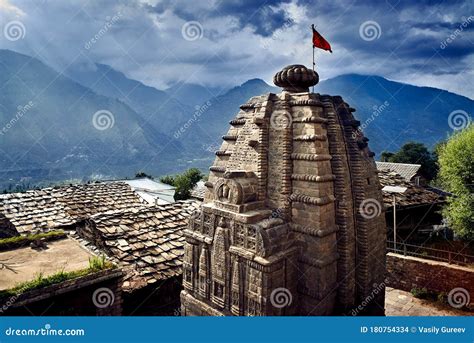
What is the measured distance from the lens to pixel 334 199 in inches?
335

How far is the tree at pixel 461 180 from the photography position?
56.8 ft

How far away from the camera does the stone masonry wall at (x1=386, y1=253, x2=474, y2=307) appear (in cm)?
1447

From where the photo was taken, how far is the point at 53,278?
378 inches

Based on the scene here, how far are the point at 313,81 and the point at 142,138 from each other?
16551cm

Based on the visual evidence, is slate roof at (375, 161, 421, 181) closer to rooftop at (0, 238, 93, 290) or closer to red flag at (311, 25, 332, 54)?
red flag at (311, 25, 332, 54)

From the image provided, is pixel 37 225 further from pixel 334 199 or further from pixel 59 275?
pixel 334 199
